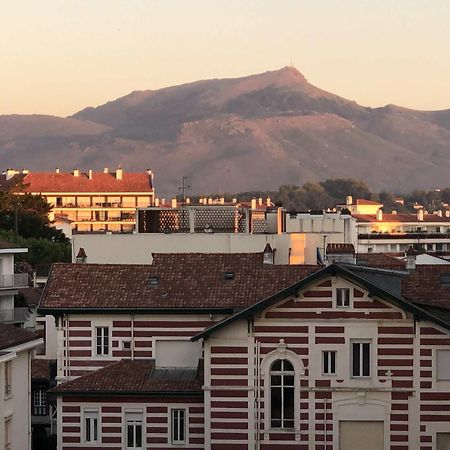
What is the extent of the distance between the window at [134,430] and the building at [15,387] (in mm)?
3175

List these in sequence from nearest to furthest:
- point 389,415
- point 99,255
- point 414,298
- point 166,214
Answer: point 389,415 → point 414,298 → point 99,255 → point 166,214

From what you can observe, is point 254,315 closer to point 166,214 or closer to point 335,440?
point 335,440

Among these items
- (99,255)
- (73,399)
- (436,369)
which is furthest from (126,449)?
(99,255)

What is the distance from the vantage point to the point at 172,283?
48.2 m

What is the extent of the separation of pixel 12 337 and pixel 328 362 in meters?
9.01

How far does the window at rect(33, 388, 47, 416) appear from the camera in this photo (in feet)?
199

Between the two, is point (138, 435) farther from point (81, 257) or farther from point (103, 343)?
point (81, 257)

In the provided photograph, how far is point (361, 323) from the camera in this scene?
139 feet

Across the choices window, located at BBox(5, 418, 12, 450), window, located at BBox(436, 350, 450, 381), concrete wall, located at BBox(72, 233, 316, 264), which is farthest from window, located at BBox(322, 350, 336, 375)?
concrete wall, located at BBox(72, 233, 316, 264)

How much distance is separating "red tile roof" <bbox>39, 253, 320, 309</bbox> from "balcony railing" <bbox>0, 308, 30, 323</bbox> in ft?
73.0

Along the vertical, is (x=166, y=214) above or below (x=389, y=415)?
above

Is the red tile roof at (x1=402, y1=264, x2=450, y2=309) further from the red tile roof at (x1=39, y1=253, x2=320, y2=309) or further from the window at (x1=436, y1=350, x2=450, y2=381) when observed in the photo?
the window at (x1=436, y1=350, x2=450, y2=381)

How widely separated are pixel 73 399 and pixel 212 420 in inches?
155

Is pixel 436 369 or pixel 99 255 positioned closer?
pixel 436 369
